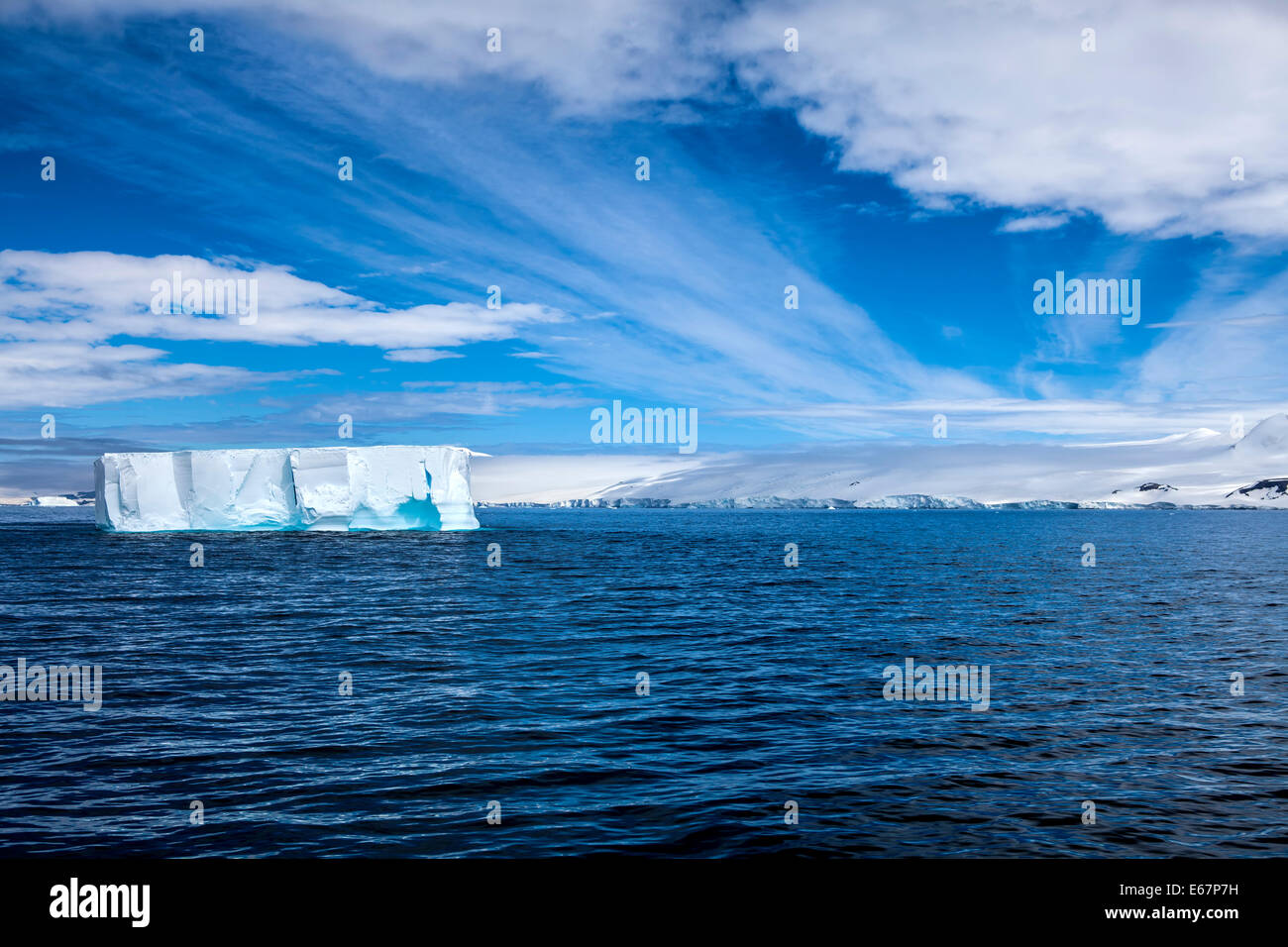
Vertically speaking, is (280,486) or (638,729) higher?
(280,486)

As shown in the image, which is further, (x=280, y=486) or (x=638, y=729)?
(x=280, y=486)

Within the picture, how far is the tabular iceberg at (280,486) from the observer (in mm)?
63469

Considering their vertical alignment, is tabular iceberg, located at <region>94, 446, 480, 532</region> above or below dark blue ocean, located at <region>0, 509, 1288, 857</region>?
above

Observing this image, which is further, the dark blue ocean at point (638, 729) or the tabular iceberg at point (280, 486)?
the tabular iceberg at point (280, 486)

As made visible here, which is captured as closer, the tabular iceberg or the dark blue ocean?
the dark blue ocean

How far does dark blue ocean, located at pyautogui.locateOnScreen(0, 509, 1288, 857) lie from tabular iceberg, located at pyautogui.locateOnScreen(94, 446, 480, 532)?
32859mm

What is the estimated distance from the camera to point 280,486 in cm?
6475

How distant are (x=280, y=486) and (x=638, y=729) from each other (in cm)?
5915

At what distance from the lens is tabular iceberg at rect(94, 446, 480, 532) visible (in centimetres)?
6347

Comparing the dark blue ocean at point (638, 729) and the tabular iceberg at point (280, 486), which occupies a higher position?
the tabular iceberg at point (280, 486)

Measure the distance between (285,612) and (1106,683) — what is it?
23.6m

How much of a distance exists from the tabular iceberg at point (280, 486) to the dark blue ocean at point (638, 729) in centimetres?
3286

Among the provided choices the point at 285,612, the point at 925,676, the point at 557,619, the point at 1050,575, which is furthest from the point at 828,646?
the point at 1050,575

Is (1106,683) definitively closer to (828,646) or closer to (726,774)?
(828,646)
